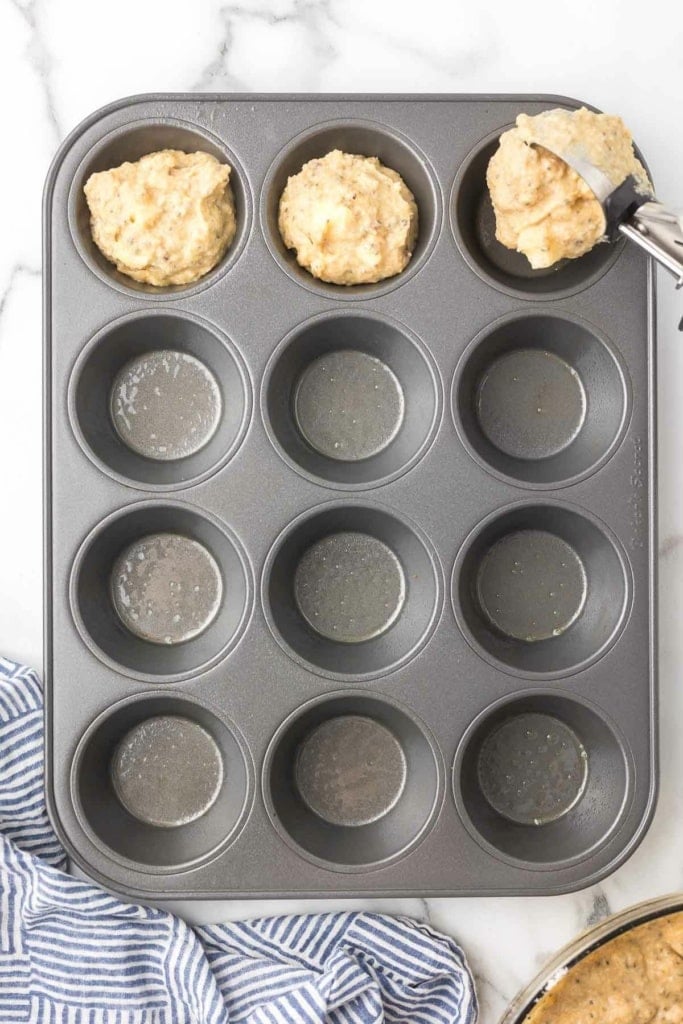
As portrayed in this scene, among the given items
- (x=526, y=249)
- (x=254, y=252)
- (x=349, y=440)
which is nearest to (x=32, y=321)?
(x=254, y=252)

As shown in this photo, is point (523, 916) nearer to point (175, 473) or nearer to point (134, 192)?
point (175, 473)

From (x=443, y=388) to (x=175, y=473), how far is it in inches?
19.3

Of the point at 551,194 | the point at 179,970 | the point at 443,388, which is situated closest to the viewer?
the point at 551,194

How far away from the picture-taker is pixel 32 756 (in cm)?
166

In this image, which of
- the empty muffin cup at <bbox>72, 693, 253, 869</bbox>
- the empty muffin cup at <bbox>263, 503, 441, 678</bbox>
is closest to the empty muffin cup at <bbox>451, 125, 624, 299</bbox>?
the empty muffin cup at <bbox>263, 503, 441, 678</bbox>

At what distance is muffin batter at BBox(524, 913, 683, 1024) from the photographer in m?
1.54

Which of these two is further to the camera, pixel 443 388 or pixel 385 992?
pixel 385 992

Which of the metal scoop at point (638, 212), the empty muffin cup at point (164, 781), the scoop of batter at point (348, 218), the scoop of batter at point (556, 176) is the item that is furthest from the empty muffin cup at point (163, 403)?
the metal scoop at point (638, 212)

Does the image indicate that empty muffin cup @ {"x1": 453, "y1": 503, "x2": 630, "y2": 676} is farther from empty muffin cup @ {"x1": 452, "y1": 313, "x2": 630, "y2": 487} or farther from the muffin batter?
the muffin batter

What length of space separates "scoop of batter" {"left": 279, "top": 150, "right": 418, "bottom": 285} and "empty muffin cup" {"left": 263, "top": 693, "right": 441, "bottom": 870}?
74cm

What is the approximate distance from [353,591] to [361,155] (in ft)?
2.53

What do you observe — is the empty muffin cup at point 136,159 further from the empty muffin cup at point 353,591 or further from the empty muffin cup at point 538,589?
the empty muffin cup at point 538,589

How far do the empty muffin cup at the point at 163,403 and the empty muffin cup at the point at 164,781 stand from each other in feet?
1.38

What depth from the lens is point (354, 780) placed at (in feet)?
Answer: 5.57
